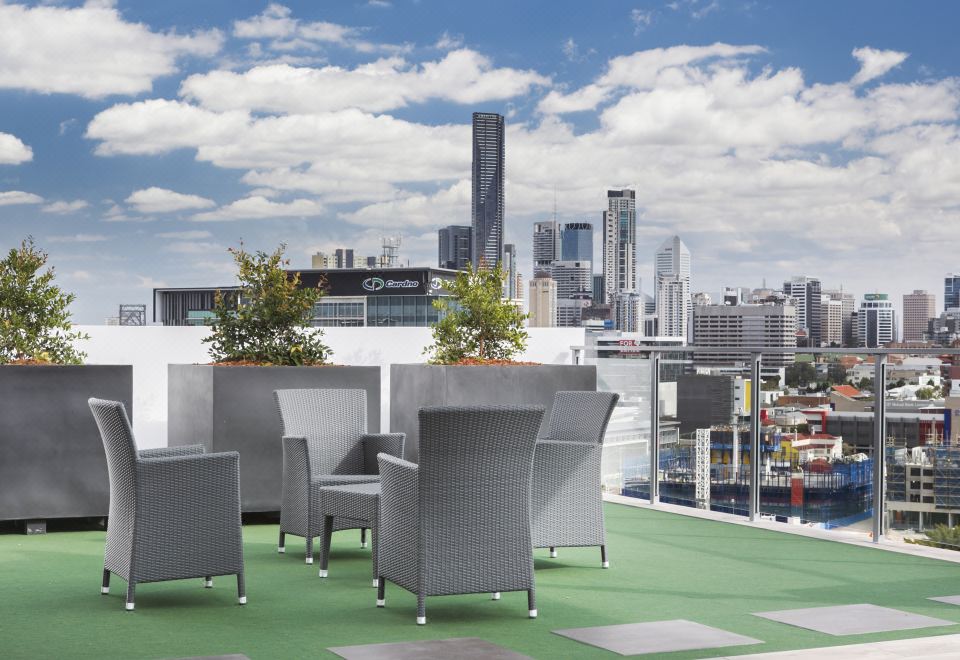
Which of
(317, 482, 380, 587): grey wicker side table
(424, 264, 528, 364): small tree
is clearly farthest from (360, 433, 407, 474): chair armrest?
(424, 264, 528, 364): small tree

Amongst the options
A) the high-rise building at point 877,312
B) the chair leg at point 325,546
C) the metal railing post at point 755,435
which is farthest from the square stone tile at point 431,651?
the high-rise building at point 877,312

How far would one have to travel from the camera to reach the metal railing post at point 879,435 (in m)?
6.15

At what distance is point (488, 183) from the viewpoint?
309 feet

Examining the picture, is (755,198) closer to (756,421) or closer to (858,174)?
(858,174)

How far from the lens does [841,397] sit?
6297 millimetres

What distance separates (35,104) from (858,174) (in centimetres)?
6119

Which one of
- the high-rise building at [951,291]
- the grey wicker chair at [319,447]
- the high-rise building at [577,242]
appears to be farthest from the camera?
the high-rise building at [577,242]

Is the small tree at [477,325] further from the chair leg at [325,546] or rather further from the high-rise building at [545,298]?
the high-rise building at [545,298]

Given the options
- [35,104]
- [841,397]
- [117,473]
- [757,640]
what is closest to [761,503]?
[841,397]

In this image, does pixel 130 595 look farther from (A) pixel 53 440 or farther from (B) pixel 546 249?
(B) pixel 546 249

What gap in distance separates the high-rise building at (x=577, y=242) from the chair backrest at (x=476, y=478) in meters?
77.5

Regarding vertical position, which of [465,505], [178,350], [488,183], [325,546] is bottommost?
[325,546]

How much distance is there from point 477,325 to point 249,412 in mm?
1666

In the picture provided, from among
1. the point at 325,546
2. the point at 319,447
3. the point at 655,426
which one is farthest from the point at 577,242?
the point at 325,546
